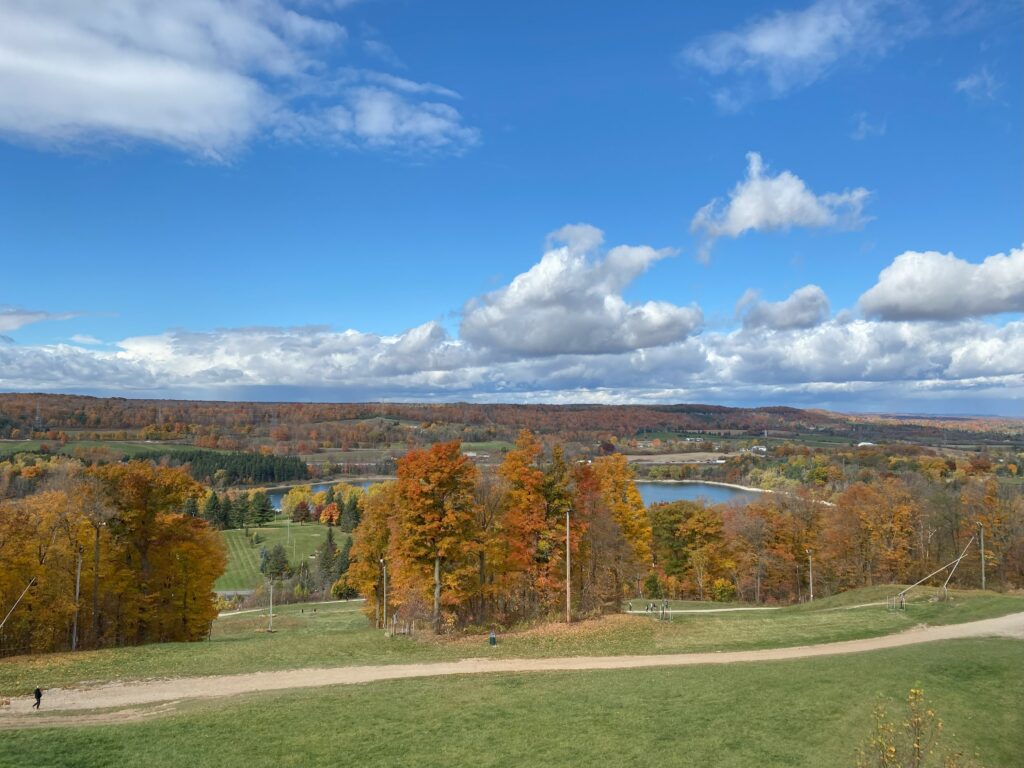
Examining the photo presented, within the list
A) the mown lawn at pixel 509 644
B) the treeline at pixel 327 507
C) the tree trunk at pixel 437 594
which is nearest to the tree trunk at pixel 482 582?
the tree trunk at pixel 437 594

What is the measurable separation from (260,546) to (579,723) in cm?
9454

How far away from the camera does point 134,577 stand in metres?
33.8

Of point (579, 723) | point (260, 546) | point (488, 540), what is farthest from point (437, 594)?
point (260, 546)

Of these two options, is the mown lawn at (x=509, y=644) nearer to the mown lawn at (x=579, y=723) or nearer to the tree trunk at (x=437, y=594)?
the tree trunk at (x=437, y=594)

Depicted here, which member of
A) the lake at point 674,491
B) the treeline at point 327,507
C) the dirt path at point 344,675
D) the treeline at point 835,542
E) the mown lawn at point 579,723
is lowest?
the lake at point 674,491

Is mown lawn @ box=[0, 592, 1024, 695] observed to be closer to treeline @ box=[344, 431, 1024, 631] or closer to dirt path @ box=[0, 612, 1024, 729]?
dirt path @ box=[0, 612, 1024, 729]

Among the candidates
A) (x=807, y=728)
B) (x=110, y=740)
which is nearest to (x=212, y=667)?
(x=110, y=740)

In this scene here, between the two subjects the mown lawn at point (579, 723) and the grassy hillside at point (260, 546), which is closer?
the mown lawn at point (579, 723)

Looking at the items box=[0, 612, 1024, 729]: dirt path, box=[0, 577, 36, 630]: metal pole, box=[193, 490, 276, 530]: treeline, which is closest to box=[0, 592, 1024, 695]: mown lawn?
box=[0, 612, 1024, 729]: dirt path

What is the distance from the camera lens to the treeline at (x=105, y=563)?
98.8 feet

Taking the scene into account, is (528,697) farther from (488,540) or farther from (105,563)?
(105,563)

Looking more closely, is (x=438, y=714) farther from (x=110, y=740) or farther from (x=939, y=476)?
(x=939, y=476)

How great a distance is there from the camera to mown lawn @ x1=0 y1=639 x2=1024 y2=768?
1388 cm

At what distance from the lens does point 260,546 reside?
99188 millimetres
